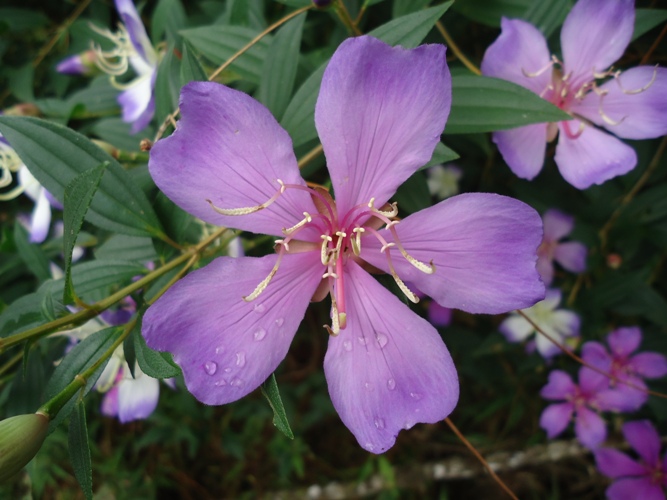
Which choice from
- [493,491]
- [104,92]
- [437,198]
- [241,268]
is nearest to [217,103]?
[241,268]

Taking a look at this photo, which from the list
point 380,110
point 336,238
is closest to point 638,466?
point 336,238

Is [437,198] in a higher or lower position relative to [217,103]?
lower

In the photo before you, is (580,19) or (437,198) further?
(437,198)

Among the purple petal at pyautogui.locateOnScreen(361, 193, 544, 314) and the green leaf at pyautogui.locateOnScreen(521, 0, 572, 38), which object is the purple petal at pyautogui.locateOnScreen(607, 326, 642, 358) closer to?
the green leaf at pyautogui.locateOnScreen(521, 0, 572, 38)

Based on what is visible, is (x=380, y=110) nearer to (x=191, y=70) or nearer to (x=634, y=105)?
(x=191, y=70)

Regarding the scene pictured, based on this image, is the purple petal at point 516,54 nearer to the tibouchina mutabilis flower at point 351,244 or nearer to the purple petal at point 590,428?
the tibouchina mutabilis flower at point 351,244

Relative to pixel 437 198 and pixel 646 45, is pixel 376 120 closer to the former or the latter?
pixel 646 45
